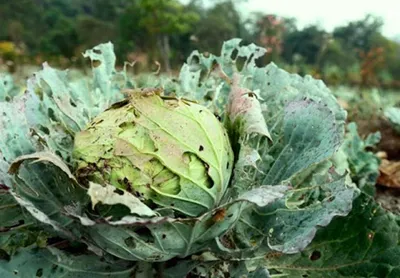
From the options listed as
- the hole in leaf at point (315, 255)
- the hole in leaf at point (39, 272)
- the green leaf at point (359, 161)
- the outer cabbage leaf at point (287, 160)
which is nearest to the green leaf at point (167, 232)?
the outer cabbage leaf at point (287, 160)

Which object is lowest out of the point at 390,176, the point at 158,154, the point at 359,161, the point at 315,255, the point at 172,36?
the point at 172,36

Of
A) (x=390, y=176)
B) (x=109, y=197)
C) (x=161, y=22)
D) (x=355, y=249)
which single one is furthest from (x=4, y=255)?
(x=161, y=22)

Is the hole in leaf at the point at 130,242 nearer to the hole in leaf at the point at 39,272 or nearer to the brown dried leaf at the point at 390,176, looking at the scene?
the hole in leaf at the point at 39,272

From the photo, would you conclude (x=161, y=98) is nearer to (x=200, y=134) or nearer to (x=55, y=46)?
(x=200, y=134)

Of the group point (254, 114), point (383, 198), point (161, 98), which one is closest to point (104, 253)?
point (161, 98)

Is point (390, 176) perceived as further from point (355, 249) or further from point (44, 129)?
point (44, 129)

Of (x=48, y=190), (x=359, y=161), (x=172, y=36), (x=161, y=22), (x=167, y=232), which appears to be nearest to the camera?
(x=167, y=232)

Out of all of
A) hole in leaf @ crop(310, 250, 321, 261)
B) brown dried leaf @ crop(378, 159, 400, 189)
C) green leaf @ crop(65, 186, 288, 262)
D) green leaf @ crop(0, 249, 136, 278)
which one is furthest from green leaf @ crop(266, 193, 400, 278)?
brown dried leaf @ crop(378, 159, 400, 189)
